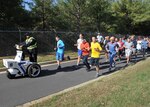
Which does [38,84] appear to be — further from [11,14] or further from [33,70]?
[11,14]

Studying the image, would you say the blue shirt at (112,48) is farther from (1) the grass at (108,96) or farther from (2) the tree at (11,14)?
(2) the tree at (11,14)

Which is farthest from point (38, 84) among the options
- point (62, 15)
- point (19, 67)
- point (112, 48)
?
point (62, 15)

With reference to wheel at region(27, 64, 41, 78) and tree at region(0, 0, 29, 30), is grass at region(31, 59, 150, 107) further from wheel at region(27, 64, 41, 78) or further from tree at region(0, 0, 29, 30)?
tree at region(0, 0, 29, 30)

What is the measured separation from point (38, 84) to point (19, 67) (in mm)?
1594

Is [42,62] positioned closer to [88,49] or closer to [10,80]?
[88,49]

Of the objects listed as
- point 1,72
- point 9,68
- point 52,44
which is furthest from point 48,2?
point 9,68

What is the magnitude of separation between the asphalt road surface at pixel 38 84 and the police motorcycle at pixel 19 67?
250mm

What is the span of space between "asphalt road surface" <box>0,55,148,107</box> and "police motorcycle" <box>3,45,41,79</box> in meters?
0.25

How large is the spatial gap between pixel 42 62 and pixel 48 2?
54.2 ft

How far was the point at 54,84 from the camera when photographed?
39.7 ft

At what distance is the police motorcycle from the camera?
13.1 metres

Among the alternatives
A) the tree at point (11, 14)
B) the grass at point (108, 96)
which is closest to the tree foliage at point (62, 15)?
the tree at point (11, 14)

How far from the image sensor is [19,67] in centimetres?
1331

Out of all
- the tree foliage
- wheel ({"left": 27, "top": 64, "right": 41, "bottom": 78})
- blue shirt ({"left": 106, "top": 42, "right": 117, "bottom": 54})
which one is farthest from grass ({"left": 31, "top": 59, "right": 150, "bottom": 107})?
the tree foliage
